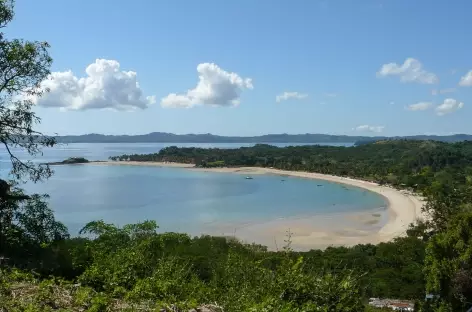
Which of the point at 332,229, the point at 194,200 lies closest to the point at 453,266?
the point at 332,229

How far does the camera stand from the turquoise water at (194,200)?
153 feet

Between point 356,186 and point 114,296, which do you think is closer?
point 114,296

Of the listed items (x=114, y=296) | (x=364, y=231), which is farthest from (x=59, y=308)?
→ (x=364, y=231)

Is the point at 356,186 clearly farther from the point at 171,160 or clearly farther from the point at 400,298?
the point at 171,160

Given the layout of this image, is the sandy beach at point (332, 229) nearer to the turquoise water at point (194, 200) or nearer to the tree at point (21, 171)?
the turquoise water at point (194, 200)

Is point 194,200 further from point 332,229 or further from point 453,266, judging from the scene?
point 453,266

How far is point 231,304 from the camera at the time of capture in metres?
4.78

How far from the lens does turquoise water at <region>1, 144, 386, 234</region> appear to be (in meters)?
46.5

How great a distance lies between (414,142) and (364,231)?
100867mm

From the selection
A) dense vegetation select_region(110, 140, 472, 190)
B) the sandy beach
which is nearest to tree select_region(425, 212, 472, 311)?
the sandy beach

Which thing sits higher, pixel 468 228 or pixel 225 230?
pixel 468 228

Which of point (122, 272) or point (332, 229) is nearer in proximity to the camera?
point (122, 272)

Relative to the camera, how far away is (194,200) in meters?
60.7

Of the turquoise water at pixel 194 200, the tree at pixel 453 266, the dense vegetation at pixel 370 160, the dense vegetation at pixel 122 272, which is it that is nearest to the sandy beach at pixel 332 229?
the turquoise water at pixel 194 200
